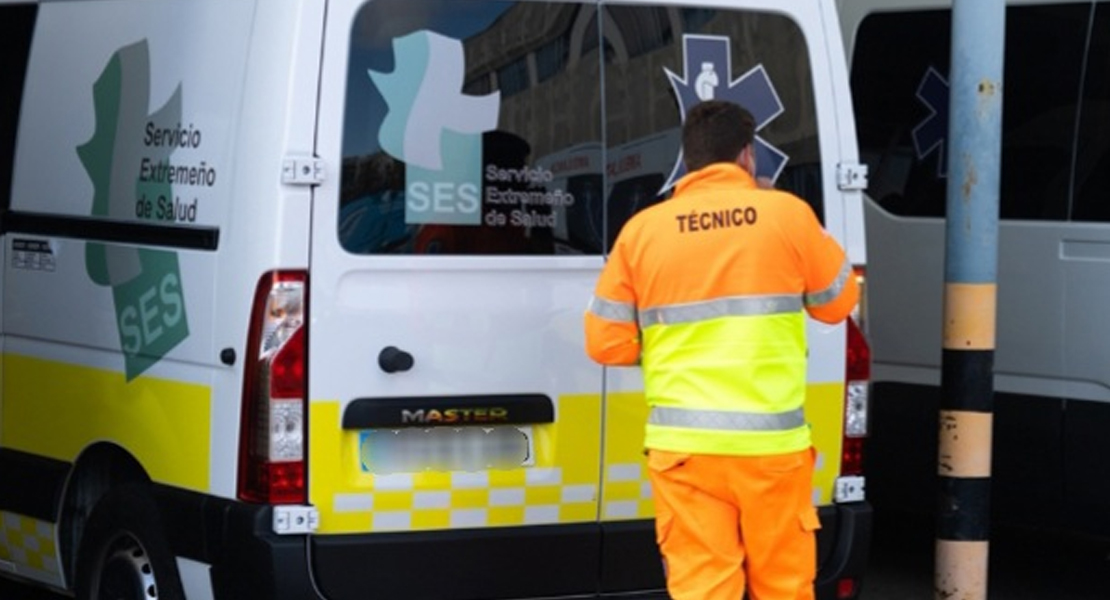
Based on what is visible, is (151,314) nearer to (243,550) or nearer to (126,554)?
(126,554)

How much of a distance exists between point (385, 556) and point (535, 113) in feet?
4.18

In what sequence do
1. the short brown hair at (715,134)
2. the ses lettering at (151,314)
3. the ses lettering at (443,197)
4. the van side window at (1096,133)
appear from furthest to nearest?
the van side window at (1096,133) → the ses lettering at (151,314) → the ses lettering at (443,197) → the short brown hair at (715,134)

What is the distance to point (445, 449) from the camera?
6.33 m

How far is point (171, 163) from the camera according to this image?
21.7 feet

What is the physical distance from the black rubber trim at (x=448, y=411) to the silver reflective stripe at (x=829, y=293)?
911mm

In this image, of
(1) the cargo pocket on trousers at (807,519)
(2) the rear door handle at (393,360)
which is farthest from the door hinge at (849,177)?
(2) the rear door handle at (393,360)

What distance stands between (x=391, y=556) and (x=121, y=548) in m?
1.00

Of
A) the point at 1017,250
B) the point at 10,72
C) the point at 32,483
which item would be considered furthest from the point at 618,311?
the point at 1017,250

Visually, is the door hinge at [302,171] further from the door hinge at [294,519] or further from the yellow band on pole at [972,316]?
the yellow band on pole at [972,316]

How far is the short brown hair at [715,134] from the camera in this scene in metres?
5.82

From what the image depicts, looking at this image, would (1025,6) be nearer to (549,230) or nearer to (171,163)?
(549,230)

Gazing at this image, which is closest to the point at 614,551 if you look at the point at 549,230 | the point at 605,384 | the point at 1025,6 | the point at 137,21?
the point at 605,384

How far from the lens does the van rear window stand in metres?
6.23

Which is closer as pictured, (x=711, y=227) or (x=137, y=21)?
(x=711, y=227)
